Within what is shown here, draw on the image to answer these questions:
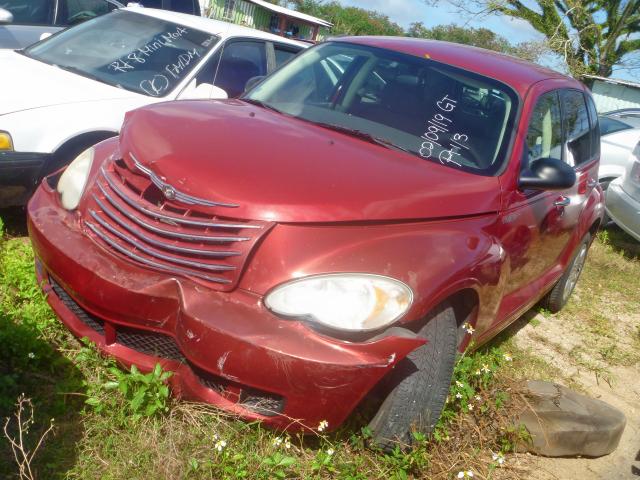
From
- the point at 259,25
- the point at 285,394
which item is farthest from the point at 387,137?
the point at 259,25

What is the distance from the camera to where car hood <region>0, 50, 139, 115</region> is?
4.32 m

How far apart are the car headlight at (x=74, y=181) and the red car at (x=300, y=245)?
12 mm

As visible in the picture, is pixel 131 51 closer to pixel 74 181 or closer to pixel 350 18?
pixel 74 181

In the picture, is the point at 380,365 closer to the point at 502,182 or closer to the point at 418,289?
the point at 418,289

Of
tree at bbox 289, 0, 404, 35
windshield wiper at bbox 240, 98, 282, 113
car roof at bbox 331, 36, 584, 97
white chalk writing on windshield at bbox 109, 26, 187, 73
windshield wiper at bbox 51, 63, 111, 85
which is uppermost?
car roof at bbox 331, 36, 584, 97

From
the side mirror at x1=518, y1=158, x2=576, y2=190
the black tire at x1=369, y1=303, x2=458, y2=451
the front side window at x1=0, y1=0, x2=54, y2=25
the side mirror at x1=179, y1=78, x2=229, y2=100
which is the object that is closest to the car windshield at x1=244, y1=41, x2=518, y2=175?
the side mirror at x1=518, y1=158, x2=576, y2=190

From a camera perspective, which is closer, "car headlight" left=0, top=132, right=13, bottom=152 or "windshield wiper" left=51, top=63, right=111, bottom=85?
"car headlight" left=0, top=132, right=13, bottom=152

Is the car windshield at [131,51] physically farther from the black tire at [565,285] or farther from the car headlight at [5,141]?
the black tire at [565,285]

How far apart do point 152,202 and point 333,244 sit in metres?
0.80

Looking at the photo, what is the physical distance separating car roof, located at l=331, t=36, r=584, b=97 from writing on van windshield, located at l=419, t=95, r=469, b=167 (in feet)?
1.16

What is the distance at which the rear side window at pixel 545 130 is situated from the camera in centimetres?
389

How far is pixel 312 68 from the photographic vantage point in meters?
→ 4.39

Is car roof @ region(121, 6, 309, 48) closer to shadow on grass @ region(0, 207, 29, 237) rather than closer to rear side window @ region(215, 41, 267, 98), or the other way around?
rear side window @ region(215, 41, 267, 98)

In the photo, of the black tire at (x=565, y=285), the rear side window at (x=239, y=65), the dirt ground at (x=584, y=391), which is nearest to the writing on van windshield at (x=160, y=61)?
the rear side window at (x=239, y=65)
